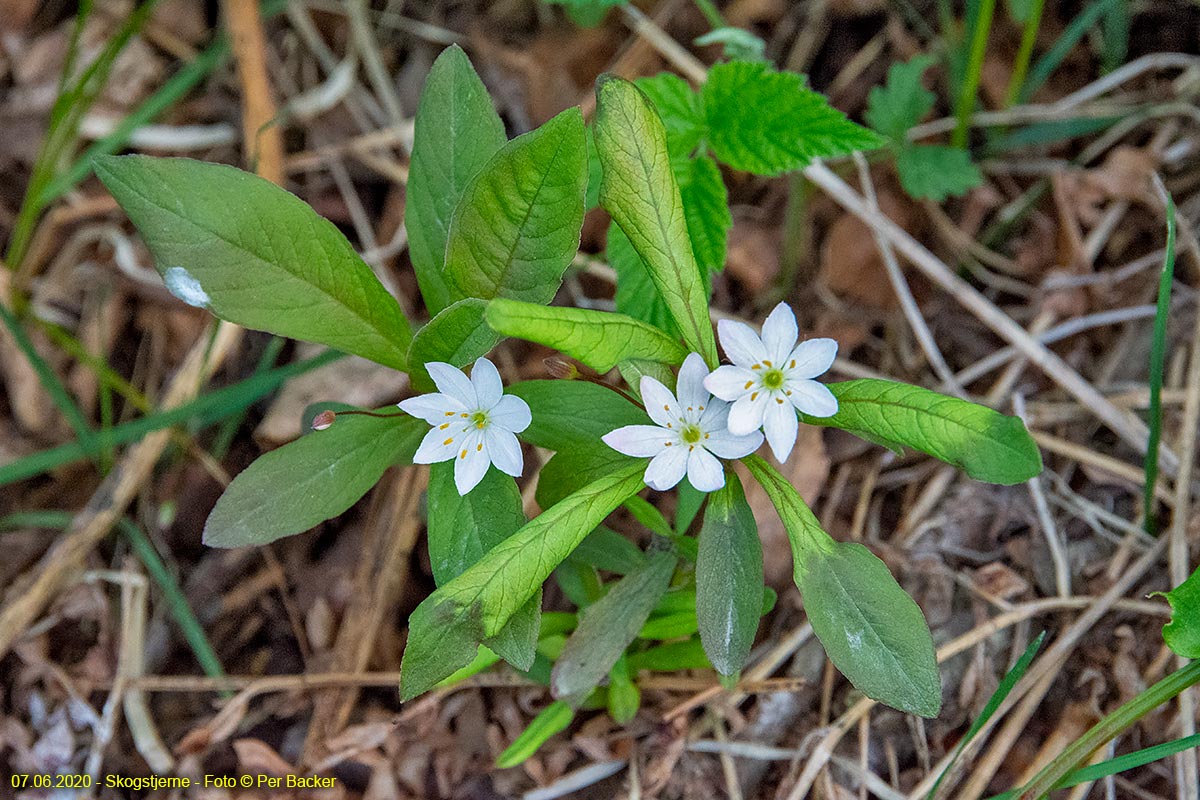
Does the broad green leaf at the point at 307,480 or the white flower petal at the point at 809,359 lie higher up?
the white flower petal at the point at 809,359

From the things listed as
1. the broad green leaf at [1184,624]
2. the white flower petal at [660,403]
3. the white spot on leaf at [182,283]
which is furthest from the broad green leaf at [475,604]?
the broad green leaf at [1184,624]

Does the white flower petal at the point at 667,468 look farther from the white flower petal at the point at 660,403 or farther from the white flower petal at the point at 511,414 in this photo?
the white flower petal at the point at 511,414

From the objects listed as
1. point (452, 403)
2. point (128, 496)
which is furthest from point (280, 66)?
point (452, 403)

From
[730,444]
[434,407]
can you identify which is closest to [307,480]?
[434,407]

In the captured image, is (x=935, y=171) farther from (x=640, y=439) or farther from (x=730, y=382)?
(x=640, y=439)

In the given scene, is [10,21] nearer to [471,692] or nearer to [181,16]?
[181,16]

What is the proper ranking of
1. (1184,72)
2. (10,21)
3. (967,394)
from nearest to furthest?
(967,394), (1184,72), (10,21)
